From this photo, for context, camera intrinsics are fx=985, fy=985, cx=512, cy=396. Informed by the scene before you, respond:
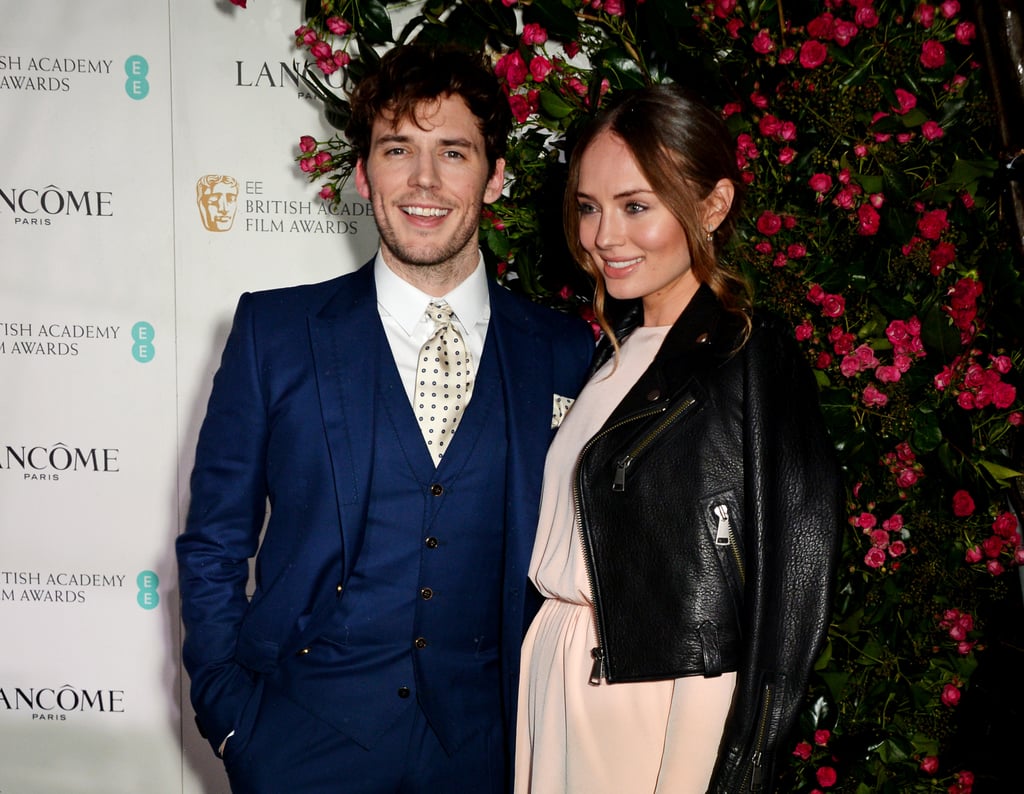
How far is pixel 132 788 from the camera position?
303 centimetres

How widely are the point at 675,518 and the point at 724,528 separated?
0.08 meters

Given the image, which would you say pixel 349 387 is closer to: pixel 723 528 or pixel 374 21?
pixel 723 528

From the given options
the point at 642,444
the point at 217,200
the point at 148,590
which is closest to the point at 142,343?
the point at 217,200

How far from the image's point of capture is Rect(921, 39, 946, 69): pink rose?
213 centimetres

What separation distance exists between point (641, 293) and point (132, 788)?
2.33 m

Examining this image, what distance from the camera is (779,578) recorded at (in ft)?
5.06

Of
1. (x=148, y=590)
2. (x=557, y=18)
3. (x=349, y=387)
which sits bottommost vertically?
(x=148, y=590)

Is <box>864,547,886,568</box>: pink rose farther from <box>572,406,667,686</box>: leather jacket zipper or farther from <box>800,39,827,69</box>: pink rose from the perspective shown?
<box>800,39,827,69</box>: pink rose

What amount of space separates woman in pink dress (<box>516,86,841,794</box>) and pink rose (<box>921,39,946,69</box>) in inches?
26.2

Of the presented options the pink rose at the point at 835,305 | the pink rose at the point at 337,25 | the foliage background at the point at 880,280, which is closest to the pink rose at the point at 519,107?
the foliage background at the point at 880,280

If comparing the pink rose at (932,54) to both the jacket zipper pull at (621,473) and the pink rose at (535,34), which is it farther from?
the jacket zipper pull at (621,473)

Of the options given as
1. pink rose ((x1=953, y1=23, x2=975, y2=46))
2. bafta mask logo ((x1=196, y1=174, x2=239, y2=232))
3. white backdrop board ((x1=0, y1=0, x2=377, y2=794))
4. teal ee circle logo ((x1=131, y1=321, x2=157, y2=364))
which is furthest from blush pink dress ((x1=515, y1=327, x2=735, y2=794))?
teal ee circle logo ((x1=131, y1=321, x2=157, y2=364))

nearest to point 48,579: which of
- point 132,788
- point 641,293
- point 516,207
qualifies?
point 132,788

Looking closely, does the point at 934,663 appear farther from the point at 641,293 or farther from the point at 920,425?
the point at 641,293
